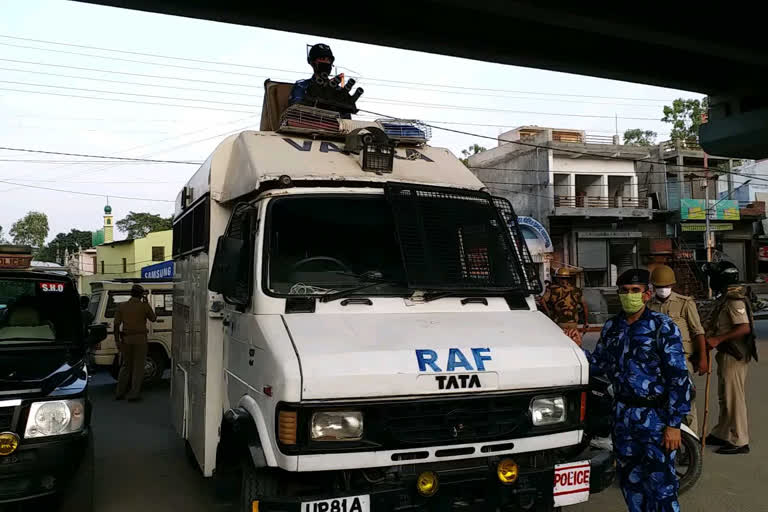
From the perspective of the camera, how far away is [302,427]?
2979mm

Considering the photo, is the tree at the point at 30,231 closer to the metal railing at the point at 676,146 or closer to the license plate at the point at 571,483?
the metal railing at the point at 676,146

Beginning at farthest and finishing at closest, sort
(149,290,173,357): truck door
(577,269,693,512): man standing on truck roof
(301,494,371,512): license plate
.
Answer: (149,290,173,357): truck door, (577,269,693,512): man standing on truck roof, (301,494,371,512): license plate

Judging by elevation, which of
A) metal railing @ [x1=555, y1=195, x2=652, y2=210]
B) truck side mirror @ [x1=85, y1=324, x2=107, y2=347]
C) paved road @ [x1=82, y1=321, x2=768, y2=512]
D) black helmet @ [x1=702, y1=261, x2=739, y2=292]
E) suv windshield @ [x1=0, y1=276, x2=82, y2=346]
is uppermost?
metal railing @ [x1=555, y1=195, x2=652, y2=210]

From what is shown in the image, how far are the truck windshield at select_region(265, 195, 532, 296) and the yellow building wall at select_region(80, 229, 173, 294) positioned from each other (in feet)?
145

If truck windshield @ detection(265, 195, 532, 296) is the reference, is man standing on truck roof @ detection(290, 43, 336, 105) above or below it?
above

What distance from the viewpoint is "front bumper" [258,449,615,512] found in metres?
3.01

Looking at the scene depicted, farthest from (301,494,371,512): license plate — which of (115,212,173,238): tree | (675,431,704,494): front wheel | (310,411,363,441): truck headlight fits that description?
(115,212,173,238): tree

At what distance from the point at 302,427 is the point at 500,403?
1042 millimetres

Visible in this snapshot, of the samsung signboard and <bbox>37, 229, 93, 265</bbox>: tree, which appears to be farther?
<bbox>37, 229, 93, 265</bbox>: tree

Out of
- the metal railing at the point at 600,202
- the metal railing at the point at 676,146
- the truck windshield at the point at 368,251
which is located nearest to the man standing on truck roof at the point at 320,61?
the truck windshield at the point at 368,251

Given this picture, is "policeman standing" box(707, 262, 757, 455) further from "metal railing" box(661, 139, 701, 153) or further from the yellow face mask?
"metal railing" box(661, 139, 701, 153)

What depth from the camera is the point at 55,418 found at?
3.97m

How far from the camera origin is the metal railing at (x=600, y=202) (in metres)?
34.2

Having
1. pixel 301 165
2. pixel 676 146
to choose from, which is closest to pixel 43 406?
pixel 301 165
